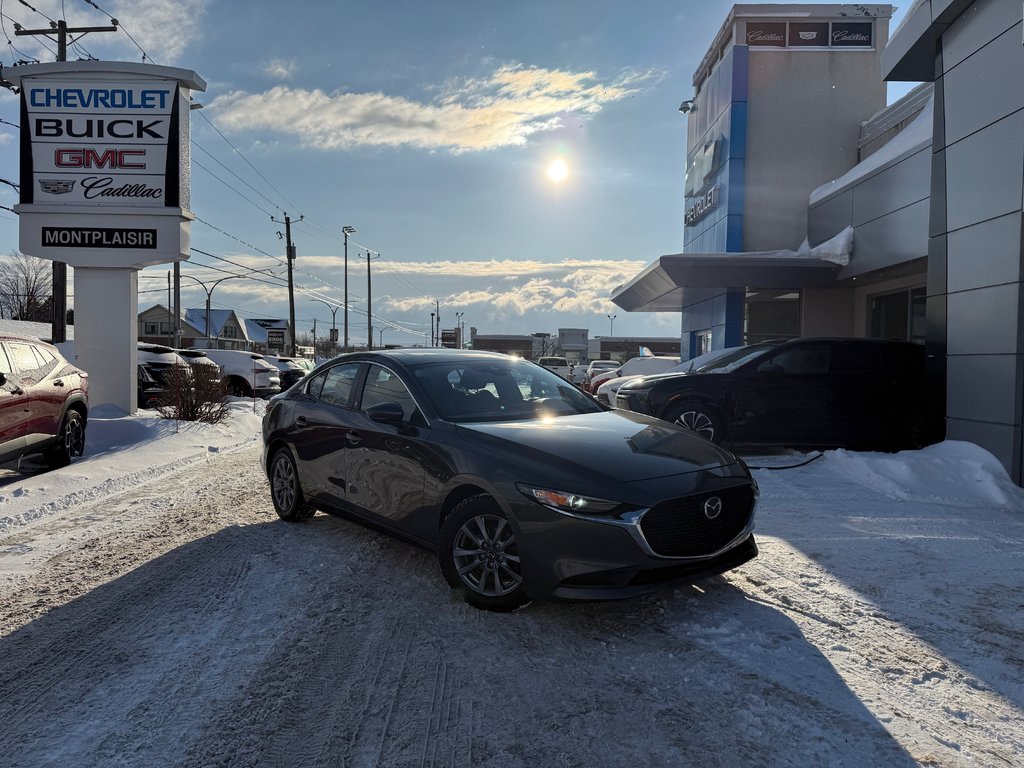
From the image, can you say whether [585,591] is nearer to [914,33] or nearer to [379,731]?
[379,731]

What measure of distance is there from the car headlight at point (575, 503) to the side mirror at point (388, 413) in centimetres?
128

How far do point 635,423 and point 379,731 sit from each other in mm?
2638

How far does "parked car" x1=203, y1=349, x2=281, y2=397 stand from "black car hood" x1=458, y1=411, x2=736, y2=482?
58.9 ft

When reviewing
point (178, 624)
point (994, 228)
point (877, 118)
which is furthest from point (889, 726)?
point (877, 118)

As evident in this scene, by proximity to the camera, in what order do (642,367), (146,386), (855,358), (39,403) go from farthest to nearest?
(642,367)
(146,386)
(855,358)
(39,403)

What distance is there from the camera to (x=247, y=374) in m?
20.5

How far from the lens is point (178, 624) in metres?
3.72

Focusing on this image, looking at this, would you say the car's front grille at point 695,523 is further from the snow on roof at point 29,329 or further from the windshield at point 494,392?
the snow on roof at point 29,329

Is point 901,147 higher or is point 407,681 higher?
point 901,147

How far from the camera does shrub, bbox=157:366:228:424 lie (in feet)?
40.9

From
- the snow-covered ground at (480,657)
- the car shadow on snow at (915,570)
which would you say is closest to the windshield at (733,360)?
the car shadow on snow at (915,570)

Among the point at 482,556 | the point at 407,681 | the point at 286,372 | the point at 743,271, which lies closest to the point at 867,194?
the point at 743,271

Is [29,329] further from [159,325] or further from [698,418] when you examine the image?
[159,325]

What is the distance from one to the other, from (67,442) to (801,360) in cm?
977
